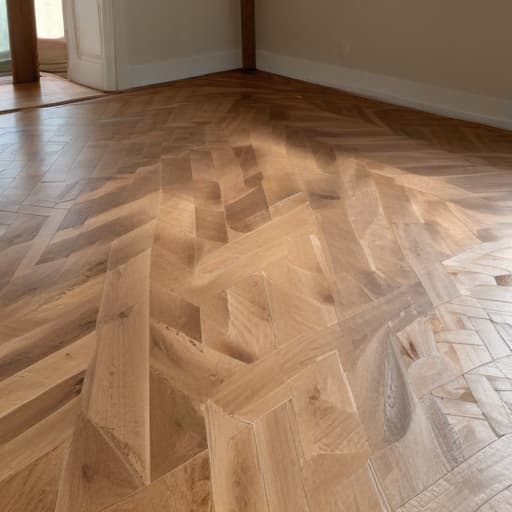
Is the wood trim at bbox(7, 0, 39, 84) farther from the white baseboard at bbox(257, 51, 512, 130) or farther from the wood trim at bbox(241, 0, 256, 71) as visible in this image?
the white baseboard at bbox(257, 51, 512, 130)

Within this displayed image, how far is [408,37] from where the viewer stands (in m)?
4.11

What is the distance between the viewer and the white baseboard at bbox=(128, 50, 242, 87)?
462 cm

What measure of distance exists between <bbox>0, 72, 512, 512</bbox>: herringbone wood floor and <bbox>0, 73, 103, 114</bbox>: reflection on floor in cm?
76

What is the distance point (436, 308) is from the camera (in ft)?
6.54

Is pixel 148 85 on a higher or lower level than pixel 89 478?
higher

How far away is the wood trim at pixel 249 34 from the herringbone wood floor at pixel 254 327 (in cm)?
188

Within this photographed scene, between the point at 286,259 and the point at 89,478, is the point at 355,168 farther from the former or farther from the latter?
the point at 89,478

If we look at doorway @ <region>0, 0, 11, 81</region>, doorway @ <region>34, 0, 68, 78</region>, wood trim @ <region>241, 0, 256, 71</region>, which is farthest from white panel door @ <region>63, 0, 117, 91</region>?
wood trim @ <region>241, 0, 256, 71</region>

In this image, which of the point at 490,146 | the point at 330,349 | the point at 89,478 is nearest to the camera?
the point at 89,478

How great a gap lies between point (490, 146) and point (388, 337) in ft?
6.32

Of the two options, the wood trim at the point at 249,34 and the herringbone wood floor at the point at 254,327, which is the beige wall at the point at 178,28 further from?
the herringbone wood floor at the point at 254,327

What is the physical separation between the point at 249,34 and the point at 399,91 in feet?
4.32

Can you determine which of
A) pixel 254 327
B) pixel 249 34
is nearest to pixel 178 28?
pixel 249 34

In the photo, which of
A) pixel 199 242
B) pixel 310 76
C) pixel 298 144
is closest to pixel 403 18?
pixel 310 76
